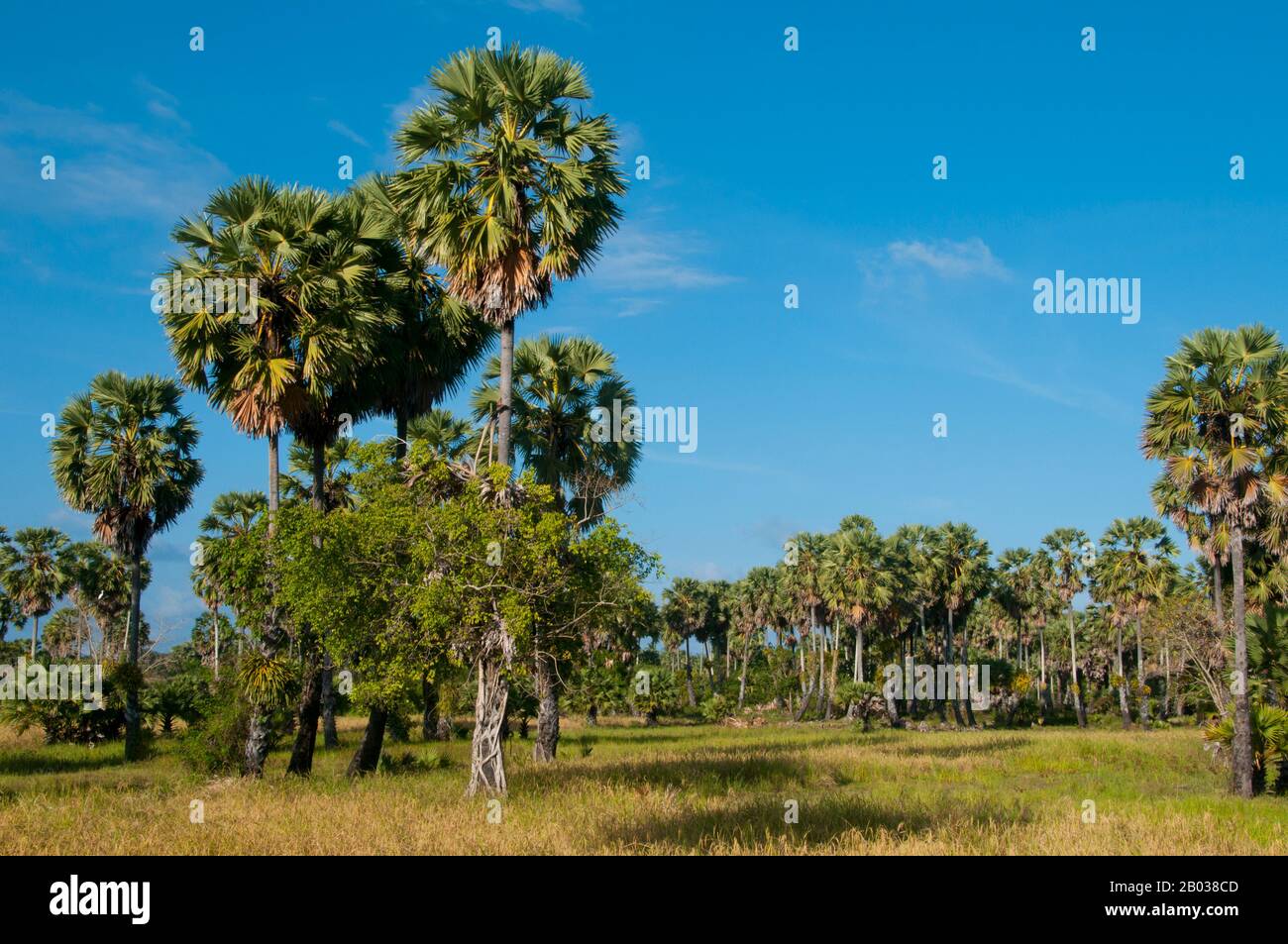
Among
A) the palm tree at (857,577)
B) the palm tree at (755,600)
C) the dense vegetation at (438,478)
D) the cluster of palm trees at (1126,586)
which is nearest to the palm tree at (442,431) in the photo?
the dense vegetation at (438,478)

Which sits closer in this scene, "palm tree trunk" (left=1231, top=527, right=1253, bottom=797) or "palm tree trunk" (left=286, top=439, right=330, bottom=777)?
"palm tree trunk" (left=286, top=439, right=330, bottom=777)

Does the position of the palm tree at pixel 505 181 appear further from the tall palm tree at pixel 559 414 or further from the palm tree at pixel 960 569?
the palm tree at pixel 960 569

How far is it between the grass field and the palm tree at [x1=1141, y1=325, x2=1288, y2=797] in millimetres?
7657

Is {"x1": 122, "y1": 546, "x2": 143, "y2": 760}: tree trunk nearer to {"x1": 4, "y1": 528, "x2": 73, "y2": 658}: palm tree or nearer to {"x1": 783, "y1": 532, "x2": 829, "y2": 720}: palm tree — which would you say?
{"x1": 4, "y1": 528, "x2": 73, "y2": 658}: palm tree

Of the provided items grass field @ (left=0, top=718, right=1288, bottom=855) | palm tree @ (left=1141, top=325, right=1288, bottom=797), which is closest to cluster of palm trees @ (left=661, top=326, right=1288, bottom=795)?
palm tree @ (left=1141, top=325, right=1288, bottom=797)

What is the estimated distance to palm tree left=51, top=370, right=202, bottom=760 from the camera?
3188cm

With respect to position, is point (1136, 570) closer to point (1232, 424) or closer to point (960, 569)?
point (960, 569)

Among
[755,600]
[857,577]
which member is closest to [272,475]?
[857,577]

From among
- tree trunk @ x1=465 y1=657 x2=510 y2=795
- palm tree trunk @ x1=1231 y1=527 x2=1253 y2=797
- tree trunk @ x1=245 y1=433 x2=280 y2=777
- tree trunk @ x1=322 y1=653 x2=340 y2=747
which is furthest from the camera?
tree trunk @ x1=322 y1=653 x2=340 y2=747

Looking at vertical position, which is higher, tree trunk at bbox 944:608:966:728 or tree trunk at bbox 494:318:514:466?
tree trunk at bbox 494:318:514:466

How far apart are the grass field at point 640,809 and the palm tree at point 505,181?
741 centimetres

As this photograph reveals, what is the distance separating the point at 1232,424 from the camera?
89.0ft
